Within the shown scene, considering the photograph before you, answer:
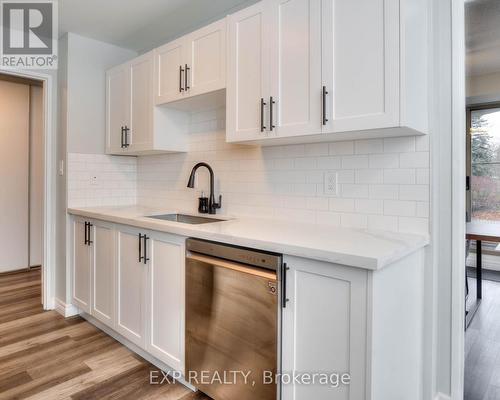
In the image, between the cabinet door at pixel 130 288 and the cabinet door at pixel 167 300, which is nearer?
the cabinet door at pixel 167 300

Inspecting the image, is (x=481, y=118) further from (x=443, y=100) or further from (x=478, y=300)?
(x=478, y=300)

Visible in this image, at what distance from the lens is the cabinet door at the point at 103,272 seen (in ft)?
7.98

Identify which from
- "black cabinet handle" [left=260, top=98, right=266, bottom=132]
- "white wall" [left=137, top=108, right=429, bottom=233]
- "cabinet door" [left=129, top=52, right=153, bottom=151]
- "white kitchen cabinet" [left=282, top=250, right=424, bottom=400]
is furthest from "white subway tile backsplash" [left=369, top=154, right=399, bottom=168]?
"cabinet door" [left=129, top=52, right=153, bottom=151]

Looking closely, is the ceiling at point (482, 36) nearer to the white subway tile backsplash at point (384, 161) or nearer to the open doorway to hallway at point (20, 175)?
the white subway tile backsplash at point (384, 161)

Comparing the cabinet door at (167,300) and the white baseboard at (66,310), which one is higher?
the cabinet door at (167,300)

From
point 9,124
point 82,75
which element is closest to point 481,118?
point 82,75

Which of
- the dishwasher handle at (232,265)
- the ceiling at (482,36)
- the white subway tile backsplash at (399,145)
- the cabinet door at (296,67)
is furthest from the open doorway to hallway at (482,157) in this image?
the dishwasher handle at (232,265)

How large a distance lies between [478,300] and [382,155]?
206cm

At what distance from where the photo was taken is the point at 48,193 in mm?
3084

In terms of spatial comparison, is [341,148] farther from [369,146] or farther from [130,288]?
[130,288]

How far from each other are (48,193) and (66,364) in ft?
5.14

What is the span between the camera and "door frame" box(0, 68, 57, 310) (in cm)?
304

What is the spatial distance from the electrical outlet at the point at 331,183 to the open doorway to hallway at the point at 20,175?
11.9 feet

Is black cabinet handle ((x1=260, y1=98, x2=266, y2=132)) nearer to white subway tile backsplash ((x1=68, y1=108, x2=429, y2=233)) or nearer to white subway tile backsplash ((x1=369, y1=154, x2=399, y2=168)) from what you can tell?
white subway tile backsplash ((x1=68, y1=108, x2=429, y2=233))
